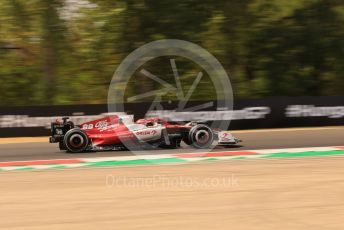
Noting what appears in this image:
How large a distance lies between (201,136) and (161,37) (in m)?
14.4

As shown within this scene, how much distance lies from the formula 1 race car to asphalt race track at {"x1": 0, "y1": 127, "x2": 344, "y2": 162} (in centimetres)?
20

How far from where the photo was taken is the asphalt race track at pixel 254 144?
12172 millimetres

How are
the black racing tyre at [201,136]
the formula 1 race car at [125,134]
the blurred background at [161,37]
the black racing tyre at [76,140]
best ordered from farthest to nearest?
the blurred background at [161,37], the black racing tyre at [201,136], the black racing tyre at [76,140], the formula 1 race car at [125,134]

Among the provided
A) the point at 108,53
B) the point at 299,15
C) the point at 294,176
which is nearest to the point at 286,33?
the point at 299,15

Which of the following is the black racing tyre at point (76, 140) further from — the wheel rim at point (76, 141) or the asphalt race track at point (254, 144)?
the asphalt race track at point (254, 144)

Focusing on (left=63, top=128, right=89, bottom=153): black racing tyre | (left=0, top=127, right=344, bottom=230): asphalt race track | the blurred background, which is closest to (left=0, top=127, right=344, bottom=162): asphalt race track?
(left=63, top=128, right=89, bottom=153): black racing tyre

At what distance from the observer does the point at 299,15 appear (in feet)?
90.6

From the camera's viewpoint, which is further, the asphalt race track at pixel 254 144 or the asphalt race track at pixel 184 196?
the asphalt race track at pixel 254 144

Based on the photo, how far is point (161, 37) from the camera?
84.7ft

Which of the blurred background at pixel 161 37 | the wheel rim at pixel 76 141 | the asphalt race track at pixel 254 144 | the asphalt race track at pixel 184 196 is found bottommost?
the asphalt race track at pixel 184 196

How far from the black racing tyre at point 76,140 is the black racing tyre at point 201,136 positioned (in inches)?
87.6

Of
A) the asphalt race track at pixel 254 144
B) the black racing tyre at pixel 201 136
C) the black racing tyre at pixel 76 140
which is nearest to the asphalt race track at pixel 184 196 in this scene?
the black racing tyre at pixel 201 136

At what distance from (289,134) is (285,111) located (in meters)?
2.82

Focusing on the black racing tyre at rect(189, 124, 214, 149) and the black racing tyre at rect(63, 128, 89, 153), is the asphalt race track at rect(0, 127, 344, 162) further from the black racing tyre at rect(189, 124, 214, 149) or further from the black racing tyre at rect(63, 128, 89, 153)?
the black racing tyre at rect(189, 124, 214, 149)
